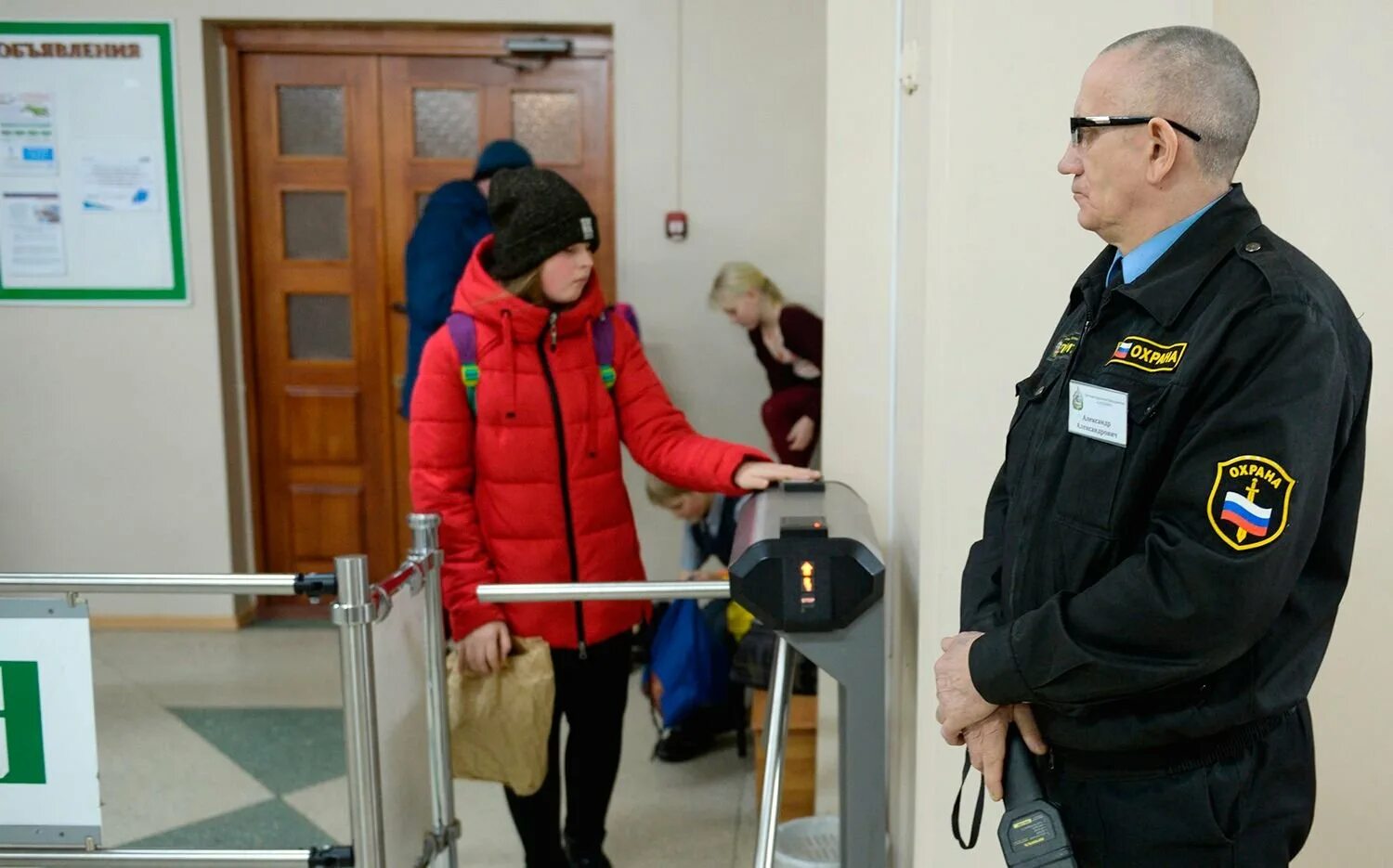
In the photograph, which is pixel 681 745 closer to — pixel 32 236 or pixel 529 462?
pixel 529 462

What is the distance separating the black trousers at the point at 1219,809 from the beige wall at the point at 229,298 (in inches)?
116

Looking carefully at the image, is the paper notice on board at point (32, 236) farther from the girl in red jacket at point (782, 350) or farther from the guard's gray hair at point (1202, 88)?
the guard's gray hair at point (1202, 88)

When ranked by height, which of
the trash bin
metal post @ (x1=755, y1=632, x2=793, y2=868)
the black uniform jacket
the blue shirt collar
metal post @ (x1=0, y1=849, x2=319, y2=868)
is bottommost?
the trash bin

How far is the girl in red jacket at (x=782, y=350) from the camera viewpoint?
334cm

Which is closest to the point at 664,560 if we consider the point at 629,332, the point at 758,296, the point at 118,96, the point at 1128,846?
the point at 758,296

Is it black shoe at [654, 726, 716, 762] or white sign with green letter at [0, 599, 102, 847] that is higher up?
white sign with green letter at [0, 599, 102, 847]

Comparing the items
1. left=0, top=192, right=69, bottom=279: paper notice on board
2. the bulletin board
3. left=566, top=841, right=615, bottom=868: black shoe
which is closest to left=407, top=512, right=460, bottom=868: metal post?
left=566, top=841, right=615, bottom=868: black shoe

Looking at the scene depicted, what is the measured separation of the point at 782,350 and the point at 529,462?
1.56m

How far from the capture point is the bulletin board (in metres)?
3.98

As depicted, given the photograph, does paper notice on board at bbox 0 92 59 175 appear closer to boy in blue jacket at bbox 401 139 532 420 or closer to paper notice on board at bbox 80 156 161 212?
paper notice on board at bbox 80 156 161 212

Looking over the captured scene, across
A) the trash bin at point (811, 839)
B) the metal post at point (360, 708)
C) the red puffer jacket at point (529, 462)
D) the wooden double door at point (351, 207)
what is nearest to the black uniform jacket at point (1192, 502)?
the metal post at point (360, 708)

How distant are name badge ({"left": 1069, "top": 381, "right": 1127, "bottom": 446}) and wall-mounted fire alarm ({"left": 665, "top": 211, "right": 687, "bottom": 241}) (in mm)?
2891

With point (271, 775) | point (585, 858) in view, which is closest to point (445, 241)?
point (271, 775)

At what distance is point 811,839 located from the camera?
7.62ft
